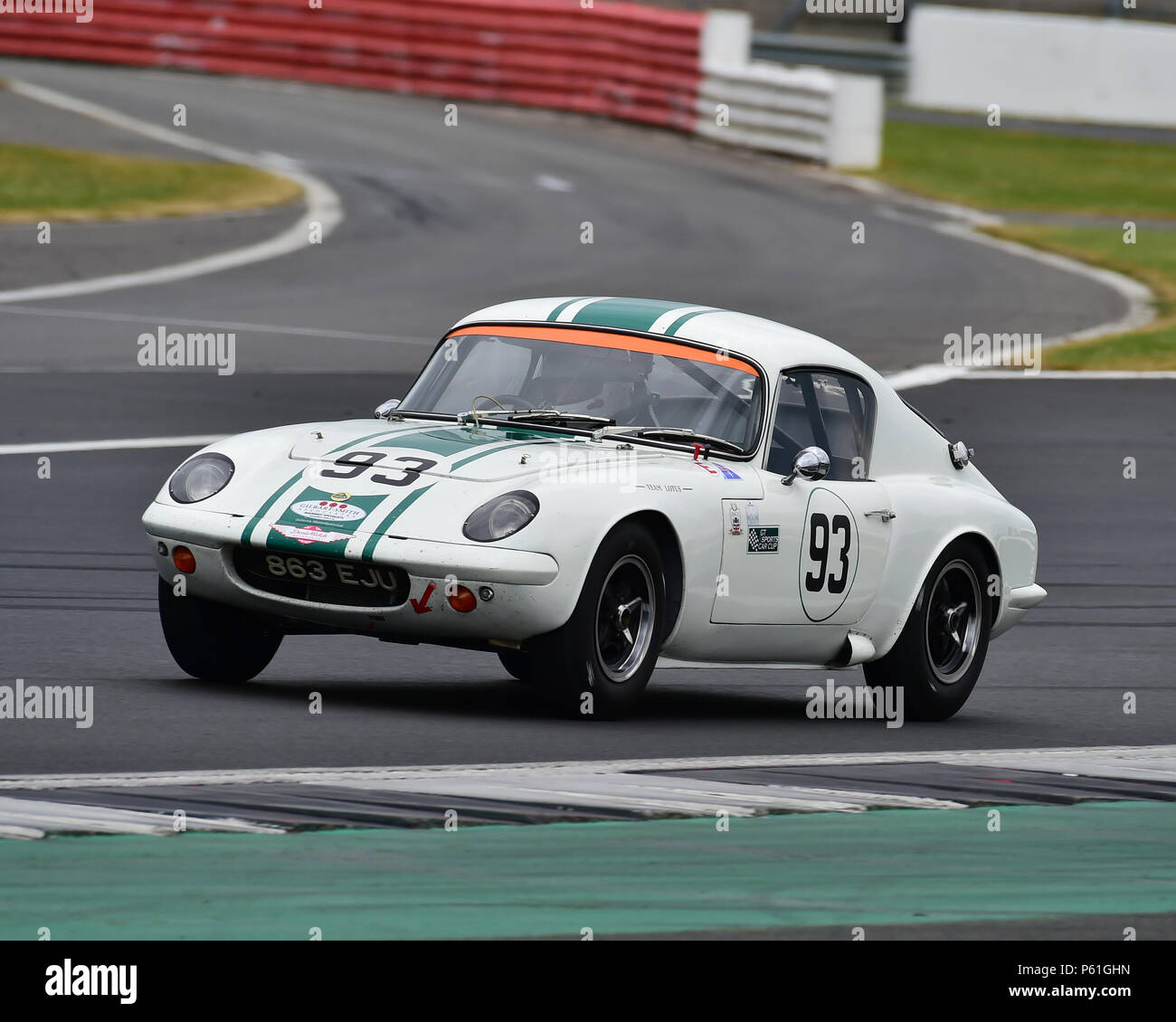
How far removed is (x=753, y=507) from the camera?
8977mm

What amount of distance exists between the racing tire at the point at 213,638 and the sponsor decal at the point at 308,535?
542 mm

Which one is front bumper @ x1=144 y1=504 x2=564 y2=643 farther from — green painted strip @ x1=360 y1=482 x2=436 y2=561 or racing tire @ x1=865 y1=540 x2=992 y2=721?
racing tire @ x1=865 y1=540 x2=992 y2=721

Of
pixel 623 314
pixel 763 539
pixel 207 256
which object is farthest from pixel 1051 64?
pixel 763 539

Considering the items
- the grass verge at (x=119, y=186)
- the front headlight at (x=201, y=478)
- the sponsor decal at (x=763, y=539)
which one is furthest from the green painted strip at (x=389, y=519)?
the grass verge at (x=119, y=186)

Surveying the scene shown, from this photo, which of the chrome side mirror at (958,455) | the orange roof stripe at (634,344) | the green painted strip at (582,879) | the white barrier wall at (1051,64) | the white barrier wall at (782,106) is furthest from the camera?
the white barrier wall at (1051,64)

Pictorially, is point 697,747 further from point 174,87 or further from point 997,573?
point 174,87

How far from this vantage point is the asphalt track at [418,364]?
8586 millimetres

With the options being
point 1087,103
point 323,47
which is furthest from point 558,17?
point 1087,103

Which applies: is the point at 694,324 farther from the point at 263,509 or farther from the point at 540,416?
the point at 263,509

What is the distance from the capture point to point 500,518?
828 cm

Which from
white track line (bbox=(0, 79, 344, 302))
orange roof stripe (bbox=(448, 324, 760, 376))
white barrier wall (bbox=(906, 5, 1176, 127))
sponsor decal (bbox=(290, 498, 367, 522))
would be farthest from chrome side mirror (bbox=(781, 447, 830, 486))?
white barrier wall (bbox=(906, 5, 1176, 127))

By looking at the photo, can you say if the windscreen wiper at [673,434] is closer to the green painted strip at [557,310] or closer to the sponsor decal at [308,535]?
the green painted strip at [557,310]

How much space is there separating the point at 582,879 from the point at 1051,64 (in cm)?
3804
